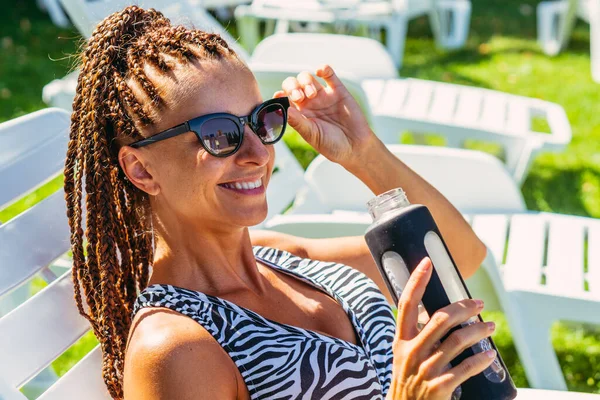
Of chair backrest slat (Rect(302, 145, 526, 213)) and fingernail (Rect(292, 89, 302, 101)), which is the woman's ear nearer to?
fingernail (Rect(292, 89, 302, 101))

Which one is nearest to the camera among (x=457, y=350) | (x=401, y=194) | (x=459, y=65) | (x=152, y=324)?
(x=457, y=350)

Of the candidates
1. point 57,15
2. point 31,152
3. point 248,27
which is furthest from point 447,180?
point 57,15

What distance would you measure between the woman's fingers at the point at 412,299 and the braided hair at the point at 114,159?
65cm

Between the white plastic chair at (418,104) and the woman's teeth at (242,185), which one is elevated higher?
the woman's teeth at (242,185)

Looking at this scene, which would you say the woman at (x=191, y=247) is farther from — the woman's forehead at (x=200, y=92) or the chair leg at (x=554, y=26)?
the chair leg at (x=554, y=26)

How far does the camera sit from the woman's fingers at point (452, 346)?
4.68ft

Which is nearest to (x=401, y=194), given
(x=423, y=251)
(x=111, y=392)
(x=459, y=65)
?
(x=423, y=251)

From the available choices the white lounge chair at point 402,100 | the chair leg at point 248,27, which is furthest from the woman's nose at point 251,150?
the chair leg at point 248,27

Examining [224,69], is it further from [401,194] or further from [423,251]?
[423,251]

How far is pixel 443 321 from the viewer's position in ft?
4.65

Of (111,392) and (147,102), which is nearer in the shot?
(147,102)

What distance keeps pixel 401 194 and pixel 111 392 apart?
877 millimetres

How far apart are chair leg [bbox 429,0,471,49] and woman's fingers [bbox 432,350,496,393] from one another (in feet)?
22.0

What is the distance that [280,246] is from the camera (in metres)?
2.24
